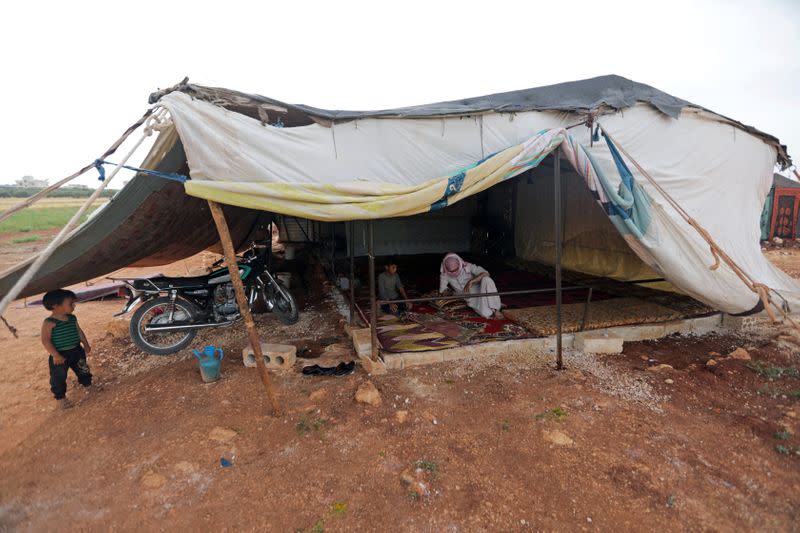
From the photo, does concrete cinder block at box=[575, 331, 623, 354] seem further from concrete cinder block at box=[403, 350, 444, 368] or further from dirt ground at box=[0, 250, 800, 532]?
concrete cinder block at box=[403, 350, 444, 368]

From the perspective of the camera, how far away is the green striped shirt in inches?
140

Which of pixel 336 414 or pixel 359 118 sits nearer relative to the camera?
pixel 336 414

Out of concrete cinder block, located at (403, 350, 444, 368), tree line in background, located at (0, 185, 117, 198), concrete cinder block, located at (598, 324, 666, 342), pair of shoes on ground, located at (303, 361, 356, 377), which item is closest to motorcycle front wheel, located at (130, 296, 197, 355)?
pair of shoes on ground, located at (303, 361, 356, 377)

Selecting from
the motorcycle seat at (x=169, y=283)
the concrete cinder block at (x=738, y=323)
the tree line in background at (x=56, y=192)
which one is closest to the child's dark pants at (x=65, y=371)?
the motorcycle seat at (x=169, y=283)

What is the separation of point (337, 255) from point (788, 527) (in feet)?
30.3

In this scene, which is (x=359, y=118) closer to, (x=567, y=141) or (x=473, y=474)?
(x=567, y=141)

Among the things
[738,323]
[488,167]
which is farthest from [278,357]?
[738,323]

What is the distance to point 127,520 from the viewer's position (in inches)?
85.2

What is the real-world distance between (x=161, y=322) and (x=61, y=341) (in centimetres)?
103

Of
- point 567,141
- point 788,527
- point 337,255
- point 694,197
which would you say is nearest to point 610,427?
point 788,527

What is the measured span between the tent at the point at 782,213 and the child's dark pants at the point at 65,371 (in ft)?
57.2

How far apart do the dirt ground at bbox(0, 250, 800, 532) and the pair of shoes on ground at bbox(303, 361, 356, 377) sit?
0.09 metres

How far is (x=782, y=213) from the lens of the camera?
13117mm

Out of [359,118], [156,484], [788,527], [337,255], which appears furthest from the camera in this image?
[337,255]
